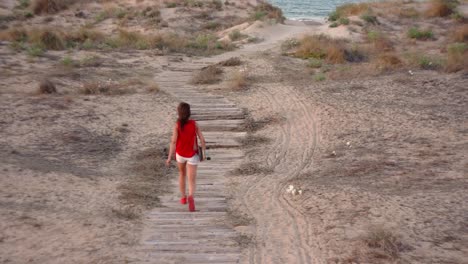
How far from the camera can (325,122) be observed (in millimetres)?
13352

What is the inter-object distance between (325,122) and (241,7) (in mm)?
22812

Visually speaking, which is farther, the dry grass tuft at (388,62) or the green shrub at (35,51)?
the green shrub at (35,51)

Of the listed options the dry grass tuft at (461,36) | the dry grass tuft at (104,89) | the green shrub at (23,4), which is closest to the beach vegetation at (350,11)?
the dry grass tuft at (461,36)

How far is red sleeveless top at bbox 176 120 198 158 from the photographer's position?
834 cm

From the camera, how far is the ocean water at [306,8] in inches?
1884

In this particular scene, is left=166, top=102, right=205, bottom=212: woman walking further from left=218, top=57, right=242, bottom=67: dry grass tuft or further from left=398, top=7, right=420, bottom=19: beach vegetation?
left=398, top=7, right=420, bottom=19: beach vegetation

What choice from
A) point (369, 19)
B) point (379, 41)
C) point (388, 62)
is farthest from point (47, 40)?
point (369, 19)

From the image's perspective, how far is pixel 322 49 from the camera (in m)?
21.2

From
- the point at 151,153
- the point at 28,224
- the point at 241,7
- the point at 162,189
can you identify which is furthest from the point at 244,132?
the point at 241,7

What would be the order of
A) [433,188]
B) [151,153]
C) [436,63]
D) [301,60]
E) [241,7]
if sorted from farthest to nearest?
[241,7]
[301,60]
[436,63]
[151,153]
[433,188]

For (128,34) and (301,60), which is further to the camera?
(128,34)

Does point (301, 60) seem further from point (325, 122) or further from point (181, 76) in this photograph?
point (325, 122)

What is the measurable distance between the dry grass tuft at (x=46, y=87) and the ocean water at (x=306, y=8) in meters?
32.4

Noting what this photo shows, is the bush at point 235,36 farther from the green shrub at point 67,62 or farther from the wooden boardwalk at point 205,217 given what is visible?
the wooden boardwalk at point 205,217
